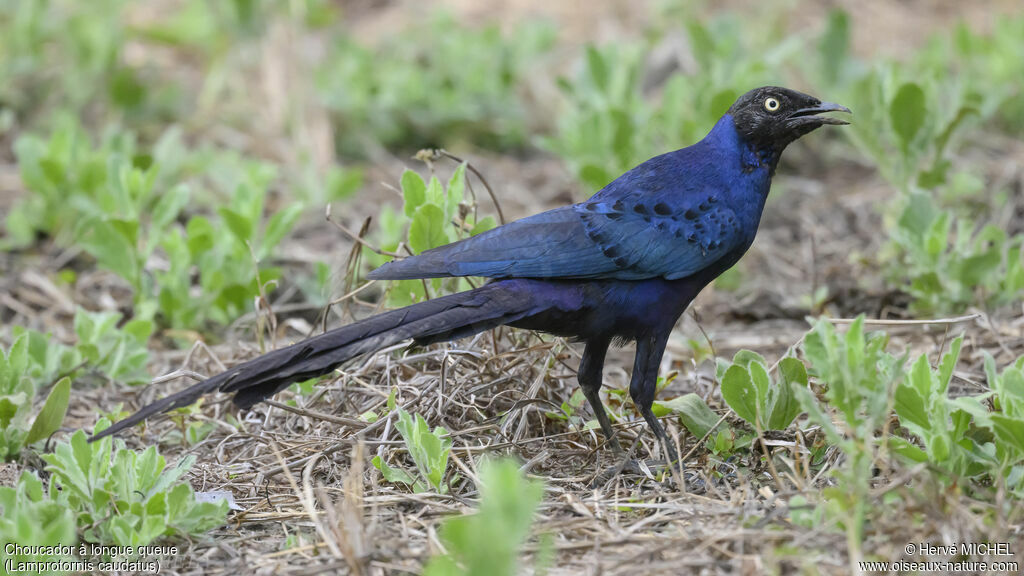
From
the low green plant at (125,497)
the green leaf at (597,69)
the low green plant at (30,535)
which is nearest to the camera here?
the low green plant at (30,535)

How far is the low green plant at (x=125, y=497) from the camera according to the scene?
288 cm

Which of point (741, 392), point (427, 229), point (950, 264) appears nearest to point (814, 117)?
point (950, 264)

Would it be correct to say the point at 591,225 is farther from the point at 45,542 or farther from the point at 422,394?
the point at 45,542

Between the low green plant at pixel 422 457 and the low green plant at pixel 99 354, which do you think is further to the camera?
the low green plant at pixel 99 354

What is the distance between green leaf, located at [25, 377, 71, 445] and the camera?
3424mm

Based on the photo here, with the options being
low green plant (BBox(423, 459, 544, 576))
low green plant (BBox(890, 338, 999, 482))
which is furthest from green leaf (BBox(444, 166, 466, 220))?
low green plant (BBox(423, 459, 544, 576))

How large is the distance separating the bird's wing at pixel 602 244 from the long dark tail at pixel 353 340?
0.10 metres

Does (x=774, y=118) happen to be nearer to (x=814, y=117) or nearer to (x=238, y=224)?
(x=814, y=117)

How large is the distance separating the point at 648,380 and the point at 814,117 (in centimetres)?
115

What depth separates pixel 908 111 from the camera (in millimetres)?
4758

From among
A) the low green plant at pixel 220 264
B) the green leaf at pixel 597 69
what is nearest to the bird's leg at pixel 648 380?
the low green plant at pixel 220 264

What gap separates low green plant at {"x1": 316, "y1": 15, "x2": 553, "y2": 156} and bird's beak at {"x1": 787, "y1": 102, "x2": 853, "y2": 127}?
3.41 meters

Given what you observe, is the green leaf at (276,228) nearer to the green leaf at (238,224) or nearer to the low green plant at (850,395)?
the green leaf at (238,224)

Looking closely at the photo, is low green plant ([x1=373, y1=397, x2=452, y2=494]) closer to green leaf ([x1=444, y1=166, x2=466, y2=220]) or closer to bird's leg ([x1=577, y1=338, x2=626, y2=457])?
bird's leg ([x1=577, y1=338, x2=626, y2=457])
